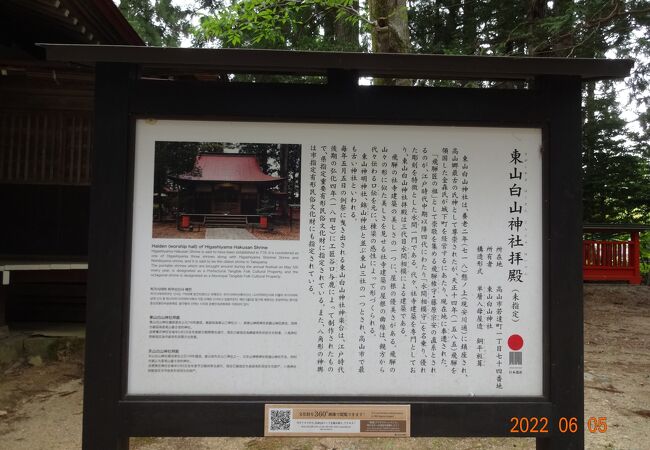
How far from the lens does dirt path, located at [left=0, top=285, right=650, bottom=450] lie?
3.87 meters

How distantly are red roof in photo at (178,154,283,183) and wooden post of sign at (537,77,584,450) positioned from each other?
1565 mm

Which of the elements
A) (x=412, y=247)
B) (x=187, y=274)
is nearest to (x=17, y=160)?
(x=187, y=274)

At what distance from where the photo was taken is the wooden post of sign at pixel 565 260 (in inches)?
97.0

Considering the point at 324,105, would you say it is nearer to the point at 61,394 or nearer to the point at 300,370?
the point at 300,370

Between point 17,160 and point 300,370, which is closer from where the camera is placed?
point 300,370

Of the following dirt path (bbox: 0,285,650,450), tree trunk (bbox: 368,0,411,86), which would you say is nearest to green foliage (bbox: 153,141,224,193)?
dirt path (bbox: 0,285,650,450)

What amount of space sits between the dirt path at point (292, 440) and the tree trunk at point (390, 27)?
13.9ft

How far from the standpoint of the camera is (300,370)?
2455mm

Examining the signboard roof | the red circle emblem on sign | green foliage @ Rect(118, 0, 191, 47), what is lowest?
the red circle emblem on sign

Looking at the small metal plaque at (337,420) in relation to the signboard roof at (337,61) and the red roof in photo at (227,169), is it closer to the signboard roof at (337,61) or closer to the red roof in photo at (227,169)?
the red roof in photo at (227,169)

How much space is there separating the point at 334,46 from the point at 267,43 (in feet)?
6.69

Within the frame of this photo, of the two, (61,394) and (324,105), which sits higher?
(324,105)

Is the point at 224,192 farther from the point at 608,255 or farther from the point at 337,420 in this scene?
the point at 608,255

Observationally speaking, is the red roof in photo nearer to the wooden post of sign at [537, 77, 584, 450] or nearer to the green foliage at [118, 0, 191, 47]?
the wooden post of sign at [537, 77, 584, 450]
